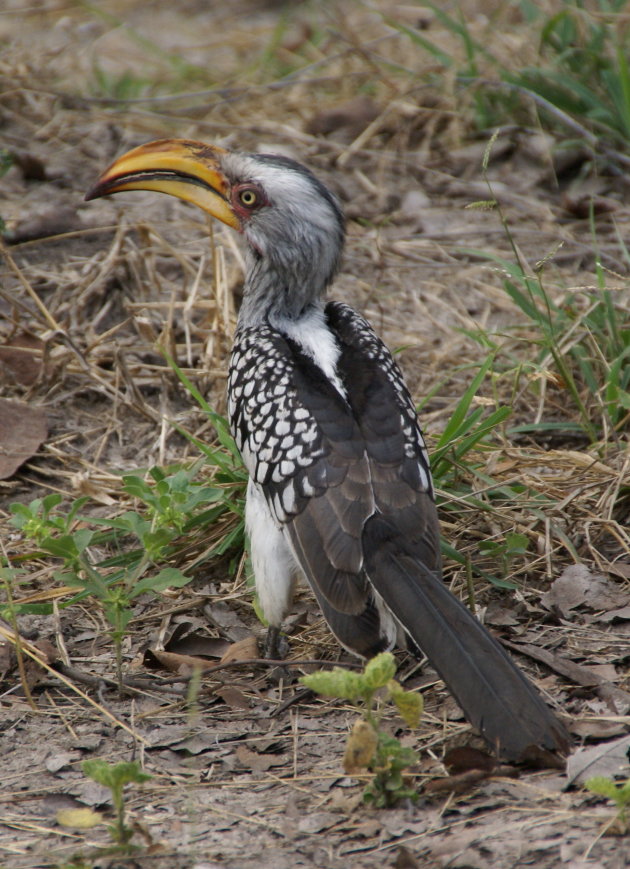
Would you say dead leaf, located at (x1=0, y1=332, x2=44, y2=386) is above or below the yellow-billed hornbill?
below

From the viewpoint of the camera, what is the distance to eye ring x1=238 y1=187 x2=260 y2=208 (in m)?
4.19

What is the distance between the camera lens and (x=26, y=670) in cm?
348

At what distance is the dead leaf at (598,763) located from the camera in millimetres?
2705

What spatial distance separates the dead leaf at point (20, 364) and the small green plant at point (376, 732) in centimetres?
278

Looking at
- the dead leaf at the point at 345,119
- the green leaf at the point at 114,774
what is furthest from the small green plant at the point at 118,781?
the dead leaf at the point at 345,119

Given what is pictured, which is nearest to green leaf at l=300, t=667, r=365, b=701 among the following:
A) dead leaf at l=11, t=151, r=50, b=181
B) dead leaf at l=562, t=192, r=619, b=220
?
dead leaf at l=562, t=192, r=619, b=220

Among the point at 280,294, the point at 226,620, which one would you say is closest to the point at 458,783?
the point at 226,620

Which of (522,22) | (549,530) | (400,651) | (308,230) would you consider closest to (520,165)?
(522,22)

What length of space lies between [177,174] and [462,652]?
7.81ft

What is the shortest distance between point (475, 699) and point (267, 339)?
5.51 feet

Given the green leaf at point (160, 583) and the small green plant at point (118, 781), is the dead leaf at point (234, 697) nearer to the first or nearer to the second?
the green leaf at point (160, 583)

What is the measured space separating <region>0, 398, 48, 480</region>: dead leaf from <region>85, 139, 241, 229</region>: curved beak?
103cm

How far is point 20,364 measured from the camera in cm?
497

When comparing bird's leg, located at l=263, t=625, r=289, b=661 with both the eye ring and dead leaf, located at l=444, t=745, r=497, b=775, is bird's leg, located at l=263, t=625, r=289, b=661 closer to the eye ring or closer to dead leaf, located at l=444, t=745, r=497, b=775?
dead leaf, located at l=444, t=745, r=497, b=775
